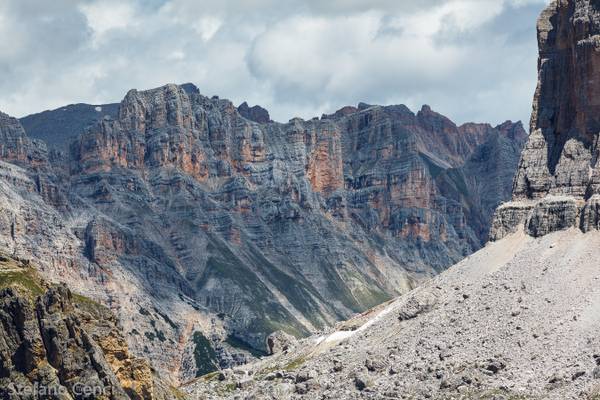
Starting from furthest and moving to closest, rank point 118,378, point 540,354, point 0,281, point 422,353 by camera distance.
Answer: point 422,353 < point 540,354 < point 0,281 < point 118,378

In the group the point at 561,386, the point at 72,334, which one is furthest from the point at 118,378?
the point at 561,386

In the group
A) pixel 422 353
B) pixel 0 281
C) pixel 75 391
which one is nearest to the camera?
pixel 75 391

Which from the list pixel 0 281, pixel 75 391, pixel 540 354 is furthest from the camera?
pixel 540 354

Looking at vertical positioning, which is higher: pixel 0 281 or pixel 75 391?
pixel 0 281

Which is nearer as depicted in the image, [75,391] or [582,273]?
[75,391]

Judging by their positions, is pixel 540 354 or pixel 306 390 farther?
pixel 306 390

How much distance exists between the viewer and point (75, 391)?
148000 millimetres

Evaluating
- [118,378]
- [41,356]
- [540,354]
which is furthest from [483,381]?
[41,356]

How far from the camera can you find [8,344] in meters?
149

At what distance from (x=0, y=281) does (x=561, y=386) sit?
2922 inches

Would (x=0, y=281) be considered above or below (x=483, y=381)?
above

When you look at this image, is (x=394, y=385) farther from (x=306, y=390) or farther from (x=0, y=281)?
(x=0, y=281)

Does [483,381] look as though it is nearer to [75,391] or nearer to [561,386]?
[561,386]

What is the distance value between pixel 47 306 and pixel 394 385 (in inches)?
2254
